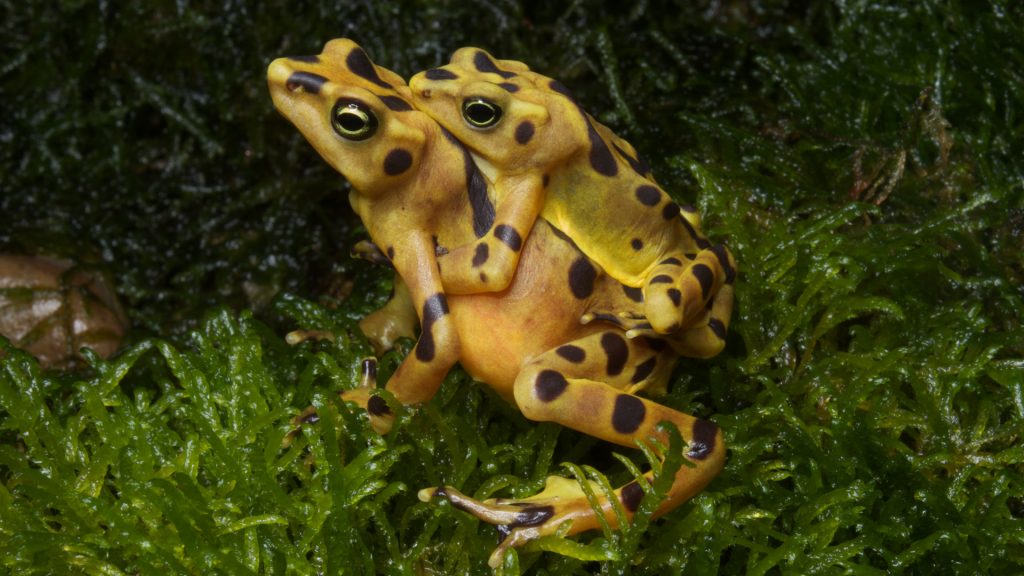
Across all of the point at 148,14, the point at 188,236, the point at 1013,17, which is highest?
the point at 1013,17

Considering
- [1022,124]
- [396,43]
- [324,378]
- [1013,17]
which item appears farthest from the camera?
[396,43]

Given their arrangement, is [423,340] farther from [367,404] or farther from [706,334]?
[706,334]

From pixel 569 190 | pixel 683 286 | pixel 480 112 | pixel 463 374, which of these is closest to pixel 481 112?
pixel 480 112

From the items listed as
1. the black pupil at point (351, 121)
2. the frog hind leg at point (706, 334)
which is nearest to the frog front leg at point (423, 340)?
the black pupil at point (351, 121)

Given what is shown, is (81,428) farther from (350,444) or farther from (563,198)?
(563,198)

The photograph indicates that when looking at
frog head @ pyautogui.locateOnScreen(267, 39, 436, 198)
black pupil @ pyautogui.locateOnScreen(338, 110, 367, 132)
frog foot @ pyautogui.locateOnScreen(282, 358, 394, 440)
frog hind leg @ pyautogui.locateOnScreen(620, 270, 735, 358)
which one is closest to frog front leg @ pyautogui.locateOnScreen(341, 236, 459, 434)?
frog foot @ pyautogui.locateOnScreen(282, 358, 394, 440)

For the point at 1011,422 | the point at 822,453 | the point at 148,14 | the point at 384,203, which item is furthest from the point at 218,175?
the point at 1011,422
